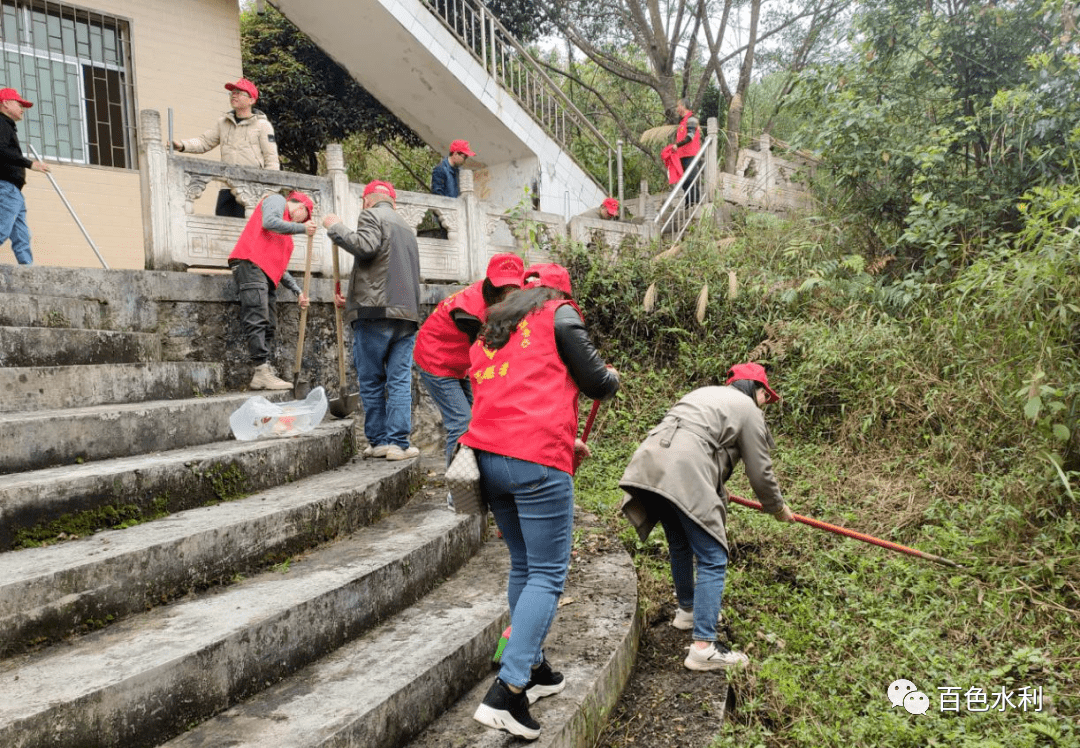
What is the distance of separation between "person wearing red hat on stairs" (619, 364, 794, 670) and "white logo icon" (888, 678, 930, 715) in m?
0.70

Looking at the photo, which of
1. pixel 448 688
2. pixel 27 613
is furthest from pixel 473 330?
pixel 27 613

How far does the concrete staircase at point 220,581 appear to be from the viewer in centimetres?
259

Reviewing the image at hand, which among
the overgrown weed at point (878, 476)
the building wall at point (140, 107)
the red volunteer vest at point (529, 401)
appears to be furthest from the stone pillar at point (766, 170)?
the red volunteer vest at point (529, 401)

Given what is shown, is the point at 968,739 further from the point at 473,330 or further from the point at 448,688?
the point at 473,330

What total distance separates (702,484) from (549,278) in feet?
4.35

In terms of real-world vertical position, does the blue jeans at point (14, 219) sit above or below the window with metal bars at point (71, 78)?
below

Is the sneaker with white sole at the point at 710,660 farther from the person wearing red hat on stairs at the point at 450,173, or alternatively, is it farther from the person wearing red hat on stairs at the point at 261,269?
the person wearing red hat on stairs at the point at 450,173

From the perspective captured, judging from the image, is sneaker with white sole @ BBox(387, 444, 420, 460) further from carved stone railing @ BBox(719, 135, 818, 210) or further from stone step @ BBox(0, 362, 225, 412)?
carved stone railing @ BBox(719, 135, 818, 210)

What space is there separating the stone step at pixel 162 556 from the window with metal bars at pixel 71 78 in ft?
21.6

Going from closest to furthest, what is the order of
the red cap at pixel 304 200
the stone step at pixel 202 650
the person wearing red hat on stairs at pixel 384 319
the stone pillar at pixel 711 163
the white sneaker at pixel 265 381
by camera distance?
the stone step at pixel 202 650
the person wearing red hat on stairs at pixel 384 319
the white sneaker at pixel 265 381
the red cap at pixel 304 200
the stone pillar at pixel 711 163

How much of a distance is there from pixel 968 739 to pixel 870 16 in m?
7.86

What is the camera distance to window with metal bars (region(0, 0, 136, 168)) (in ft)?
27.7

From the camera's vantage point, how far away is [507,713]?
2.78m

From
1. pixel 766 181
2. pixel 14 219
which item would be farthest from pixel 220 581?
pixel 766 181
